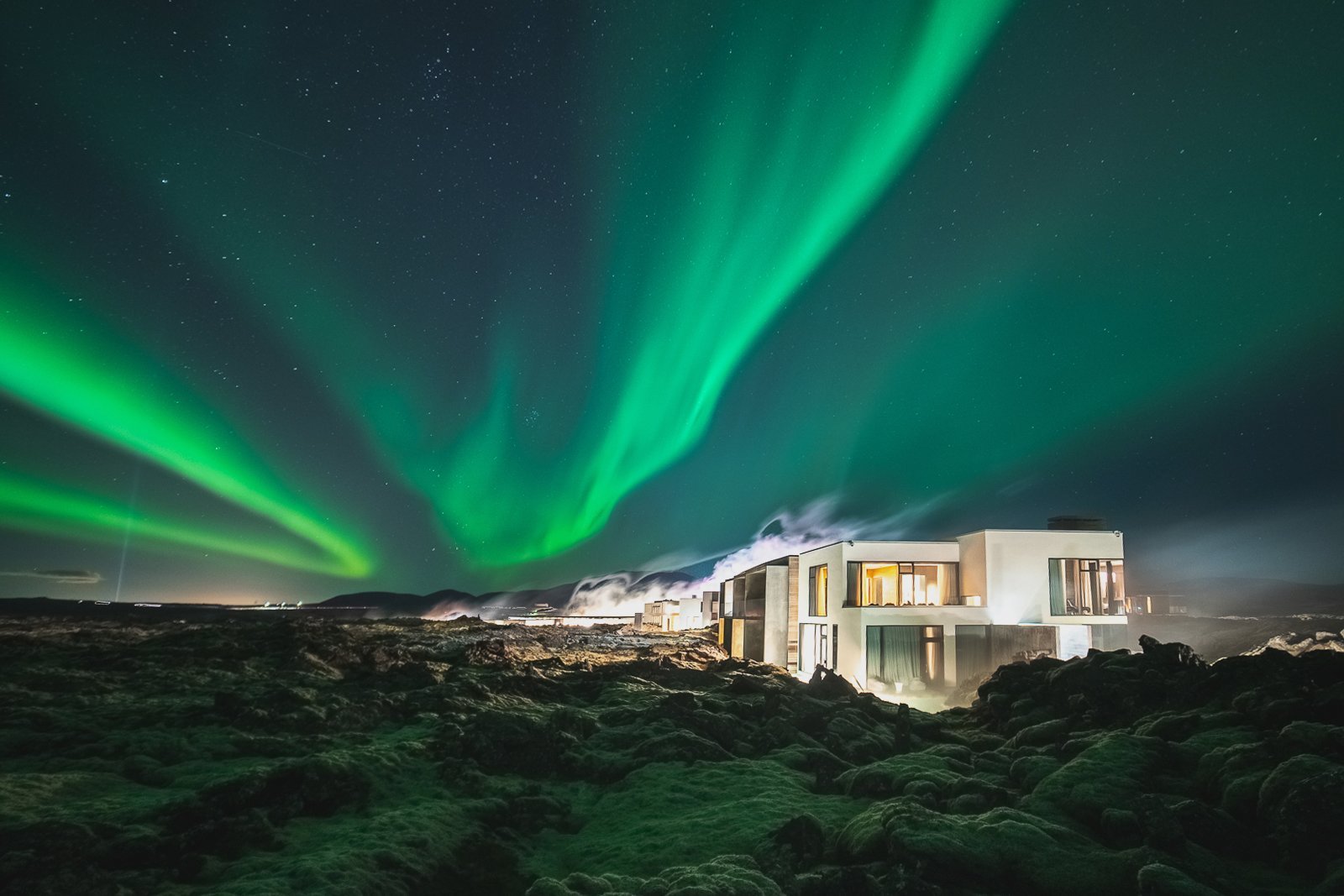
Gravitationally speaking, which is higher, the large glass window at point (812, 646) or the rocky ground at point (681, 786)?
the large glass window at point (812, 646)

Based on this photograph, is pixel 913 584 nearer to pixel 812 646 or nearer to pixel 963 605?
pixel 963 605

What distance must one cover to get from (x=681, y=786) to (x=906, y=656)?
2396 cm

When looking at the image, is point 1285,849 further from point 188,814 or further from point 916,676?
point 916,676

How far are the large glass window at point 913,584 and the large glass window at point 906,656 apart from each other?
2.27m

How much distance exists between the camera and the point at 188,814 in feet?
43.4

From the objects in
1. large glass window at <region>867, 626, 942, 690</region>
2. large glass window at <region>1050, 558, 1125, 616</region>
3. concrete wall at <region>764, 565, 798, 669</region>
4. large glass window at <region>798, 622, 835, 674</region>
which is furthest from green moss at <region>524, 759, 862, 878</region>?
concrete wall at <region>764, 565, 798, 669</region>

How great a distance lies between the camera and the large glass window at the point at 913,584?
40.5 meters

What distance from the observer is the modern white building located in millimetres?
38062

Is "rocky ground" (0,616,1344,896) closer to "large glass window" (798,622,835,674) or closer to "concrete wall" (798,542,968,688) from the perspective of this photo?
"concrete wall" (798,542,968,688)

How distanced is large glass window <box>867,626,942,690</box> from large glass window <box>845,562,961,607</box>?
2.27 metres

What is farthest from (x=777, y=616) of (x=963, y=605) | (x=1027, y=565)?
(x=1027, y=565)

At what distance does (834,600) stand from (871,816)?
1121 inches

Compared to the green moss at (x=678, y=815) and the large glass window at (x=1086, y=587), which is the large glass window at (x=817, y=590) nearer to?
the large glass window at (x=1086, y=587)

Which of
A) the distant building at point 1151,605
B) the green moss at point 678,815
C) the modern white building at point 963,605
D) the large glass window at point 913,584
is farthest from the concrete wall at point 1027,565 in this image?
the distant building at point 1151,605
